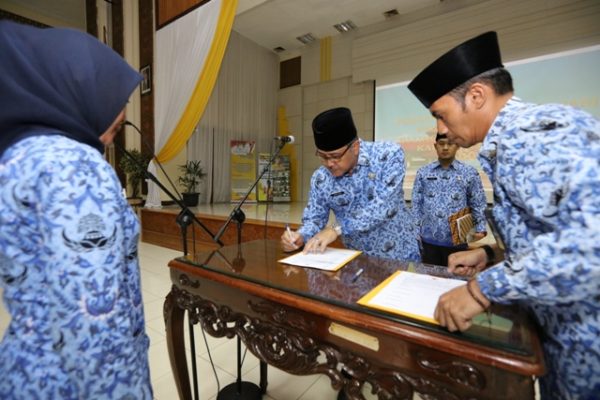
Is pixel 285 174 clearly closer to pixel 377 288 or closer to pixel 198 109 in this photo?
pixel 198 109

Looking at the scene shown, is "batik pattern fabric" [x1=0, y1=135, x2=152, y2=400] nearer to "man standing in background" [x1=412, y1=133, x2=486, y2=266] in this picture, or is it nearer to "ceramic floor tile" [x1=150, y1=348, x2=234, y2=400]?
"ceramic floor tile" [x1=150, y1=348, x2=234, y2=400]

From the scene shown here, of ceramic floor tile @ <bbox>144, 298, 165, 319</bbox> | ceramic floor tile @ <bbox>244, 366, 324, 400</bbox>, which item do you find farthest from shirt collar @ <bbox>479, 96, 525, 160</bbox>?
ceramic floor tile @ <bbox>144, 298, 165, 319</bbox>

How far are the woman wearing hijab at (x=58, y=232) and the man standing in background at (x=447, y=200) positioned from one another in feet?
6.98

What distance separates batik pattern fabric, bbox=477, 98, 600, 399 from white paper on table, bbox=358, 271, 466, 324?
152 mm

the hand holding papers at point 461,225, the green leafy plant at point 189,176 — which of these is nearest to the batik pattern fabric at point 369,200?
the hand holding papers at point 461,225

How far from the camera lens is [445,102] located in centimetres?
79

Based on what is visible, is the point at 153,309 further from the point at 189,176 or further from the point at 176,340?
the point at 189,176

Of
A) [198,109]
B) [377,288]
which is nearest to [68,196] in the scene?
[377,288]

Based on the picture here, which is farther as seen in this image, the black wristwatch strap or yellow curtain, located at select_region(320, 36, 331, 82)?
yellow curtain, located at select_region(320, 36, 331, 82)

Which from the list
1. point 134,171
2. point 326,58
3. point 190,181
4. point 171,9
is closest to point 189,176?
point 190,181

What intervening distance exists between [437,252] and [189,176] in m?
5.24

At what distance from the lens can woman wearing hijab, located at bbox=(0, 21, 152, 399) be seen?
1.74 feet

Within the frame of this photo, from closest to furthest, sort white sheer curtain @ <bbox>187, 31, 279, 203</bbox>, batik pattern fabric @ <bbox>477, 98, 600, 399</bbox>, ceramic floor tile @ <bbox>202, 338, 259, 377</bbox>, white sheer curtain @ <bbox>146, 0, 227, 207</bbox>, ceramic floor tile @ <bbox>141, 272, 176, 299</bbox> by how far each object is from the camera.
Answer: batik pattern fabric @ <bbox>477, 98, 600, 399</bbox>, ceramic floor tile @ <bbox>202, 338, 259, 377</bbox>, ceramic floor tile @ <bbox>141, 272, 176, 299</bbox>, white sheer curtain @ <bbox>146, 0, 227, 207</bbox>, white sheer curtain @ <bbox>187, 31, 279, 203</bbox>

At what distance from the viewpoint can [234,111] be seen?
748cm
